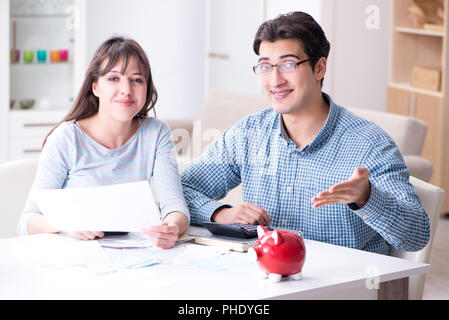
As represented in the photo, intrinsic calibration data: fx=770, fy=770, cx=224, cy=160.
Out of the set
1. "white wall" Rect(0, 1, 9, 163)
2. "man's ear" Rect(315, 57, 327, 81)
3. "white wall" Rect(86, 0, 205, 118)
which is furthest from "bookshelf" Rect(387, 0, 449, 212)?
"man's ear" Rect(315, 57, 327, 81)

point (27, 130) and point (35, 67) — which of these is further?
point (35, 67)

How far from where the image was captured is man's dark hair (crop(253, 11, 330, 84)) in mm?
2150

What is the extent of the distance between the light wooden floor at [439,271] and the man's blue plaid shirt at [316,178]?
61.3 inches

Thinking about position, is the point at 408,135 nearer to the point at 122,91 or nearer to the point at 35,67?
the point at 122,91

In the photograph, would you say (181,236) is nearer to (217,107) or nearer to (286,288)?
(286,288)

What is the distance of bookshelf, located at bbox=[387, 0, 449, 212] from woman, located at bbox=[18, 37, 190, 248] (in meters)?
3.10

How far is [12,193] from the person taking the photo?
7.75 feet

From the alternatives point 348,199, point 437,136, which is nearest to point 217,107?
point 437,136

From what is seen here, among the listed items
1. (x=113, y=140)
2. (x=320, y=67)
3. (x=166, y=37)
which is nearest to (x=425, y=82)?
(x=166, y=37)

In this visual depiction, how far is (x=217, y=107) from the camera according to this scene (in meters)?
4.29

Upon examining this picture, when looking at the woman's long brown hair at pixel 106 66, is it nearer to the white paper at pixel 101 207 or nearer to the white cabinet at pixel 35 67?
the white paper at pixel 101 207

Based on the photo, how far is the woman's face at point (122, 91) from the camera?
221cm

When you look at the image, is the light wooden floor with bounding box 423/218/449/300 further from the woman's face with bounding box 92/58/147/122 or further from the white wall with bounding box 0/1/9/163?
the white wall with bounding box 0/1/9/163

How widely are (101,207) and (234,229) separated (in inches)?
13.1
